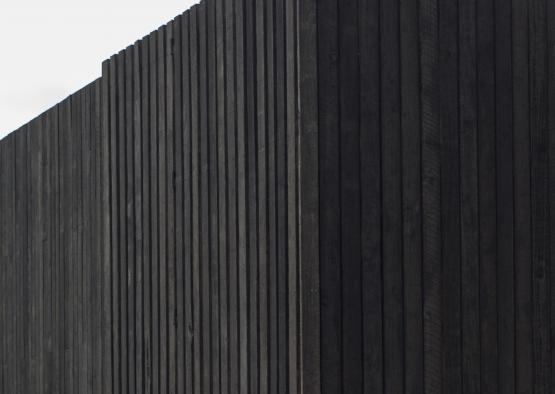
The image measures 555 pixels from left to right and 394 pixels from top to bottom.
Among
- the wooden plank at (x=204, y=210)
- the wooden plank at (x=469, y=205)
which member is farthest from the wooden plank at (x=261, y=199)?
the wooden plank at (x=469, y=205)

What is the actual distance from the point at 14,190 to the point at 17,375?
2164mm

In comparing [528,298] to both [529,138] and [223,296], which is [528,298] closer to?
[529,138]

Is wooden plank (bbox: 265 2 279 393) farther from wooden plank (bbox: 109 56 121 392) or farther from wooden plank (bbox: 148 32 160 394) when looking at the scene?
wooden plank (bbox: 109 56 121 392)

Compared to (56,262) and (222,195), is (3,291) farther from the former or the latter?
(222,195)

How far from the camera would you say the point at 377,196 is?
452 centimetres

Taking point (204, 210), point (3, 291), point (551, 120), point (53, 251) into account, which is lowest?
point (3, 291)

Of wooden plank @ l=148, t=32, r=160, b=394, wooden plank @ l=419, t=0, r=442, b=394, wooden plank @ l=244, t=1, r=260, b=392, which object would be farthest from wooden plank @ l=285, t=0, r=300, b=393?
wooden plank @ l=148, t=32, r=160, b=394

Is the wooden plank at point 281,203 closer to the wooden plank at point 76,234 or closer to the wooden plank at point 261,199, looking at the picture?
the wooden plank at point 261,199

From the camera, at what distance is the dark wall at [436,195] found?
446 centimetres

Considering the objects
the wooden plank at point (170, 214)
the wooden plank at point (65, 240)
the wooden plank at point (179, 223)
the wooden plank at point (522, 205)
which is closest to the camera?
the wooden plank at point (522, 205)

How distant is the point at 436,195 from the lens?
15.4 feet

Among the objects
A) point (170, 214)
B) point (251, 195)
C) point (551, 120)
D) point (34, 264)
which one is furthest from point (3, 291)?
point (551, 120)

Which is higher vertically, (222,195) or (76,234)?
(222,195)

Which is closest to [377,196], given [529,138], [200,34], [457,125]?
[457,125]
